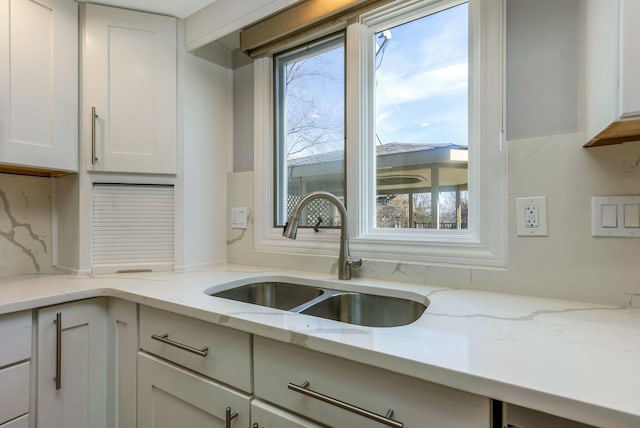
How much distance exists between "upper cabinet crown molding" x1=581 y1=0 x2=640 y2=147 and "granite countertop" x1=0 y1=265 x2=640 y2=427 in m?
0.45

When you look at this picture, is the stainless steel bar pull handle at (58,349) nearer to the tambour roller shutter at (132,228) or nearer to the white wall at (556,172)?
the tambour roller shutter at (132,228)

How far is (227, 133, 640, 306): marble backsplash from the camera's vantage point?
0.82 m

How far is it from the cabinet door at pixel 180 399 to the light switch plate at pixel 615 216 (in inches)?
41.7

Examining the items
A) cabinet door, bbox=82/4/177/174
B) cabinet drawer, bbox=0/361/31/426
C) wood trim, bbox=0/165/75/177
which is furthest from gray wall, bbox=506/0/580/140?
wood trim, bbox=0/165/75/177

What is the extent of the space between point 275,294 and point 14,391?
871 millimetres

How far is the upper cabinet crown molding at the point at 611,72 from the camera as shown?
598mm

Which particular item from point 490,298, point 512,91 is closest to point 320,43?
point 512,91

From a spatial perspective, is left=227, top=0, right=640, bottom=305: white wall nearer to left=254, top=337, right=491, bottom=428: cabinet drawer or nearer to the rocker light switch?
the rocker light switch

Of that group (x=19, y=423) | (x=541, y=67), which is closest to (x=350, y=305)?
(x=541, y=67)

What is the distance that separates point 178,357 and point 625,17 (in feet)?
4.51

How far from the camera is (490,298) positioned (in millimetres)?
915

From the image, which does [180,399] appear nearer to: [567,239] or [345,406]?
[345,406]

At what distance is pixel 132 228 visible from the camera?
1.44 m

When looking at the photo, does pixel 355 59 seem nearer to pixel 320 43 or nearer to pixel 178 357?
pixel 320 43
